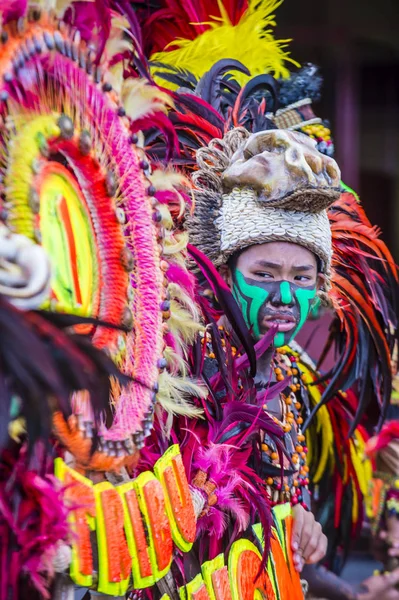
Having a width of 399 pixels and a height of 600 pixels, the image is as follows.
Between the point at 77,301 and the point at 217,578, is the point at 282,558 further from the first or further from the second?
the point at 77,301

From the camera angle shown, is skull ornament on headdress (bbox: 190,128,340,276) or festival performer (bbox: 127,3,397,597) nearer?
skull ornament on headdress (bbox: 190,128,340,276)

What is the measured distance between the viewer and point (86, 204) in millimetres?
1748

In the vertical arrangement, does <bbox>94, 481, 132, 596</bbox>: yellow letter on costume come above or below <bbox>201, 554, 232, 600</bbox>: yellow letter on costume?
above

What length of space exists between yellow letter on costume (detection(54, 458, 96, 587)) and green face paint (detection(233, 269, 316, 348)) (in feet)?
2.79

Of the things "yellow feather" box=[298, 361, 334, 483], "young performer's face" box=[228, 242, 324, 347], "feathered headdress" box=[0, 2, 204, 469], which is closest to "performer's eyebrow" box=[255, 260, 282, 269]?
"young performer's face" box=[228, 242, 324, 347]

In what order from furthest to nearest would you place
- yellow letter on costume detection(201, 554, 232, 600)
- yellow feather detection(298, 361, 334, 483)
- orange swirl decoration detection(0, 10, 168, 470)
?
yellow feather detection(298, 361, 334, 483), yellow letter on costume detection(201, 554, 232, 600), orange swirl decoration detection(0, 10, 168, 470)

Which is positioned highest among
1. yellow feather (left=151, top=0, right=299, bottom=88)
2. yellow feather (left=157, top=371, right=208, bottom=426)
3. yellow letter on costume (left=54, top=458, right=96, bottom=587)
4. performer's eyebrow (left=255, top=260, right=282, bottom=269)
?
yellow feather (left=151, top=0, right=299, bottom=88)

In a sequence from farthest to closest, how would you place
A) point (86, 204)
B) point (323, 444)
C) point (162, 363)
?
point (323, 444) < point (162, 363) < point (86, 204)

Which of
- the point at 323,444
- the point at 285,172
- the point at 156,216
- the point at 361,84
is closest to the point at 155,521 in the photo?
the point at 156,216

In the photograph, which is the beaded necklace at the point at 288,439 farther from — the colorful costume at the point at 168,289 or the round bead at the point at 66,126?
the round bead at the point at 66,126

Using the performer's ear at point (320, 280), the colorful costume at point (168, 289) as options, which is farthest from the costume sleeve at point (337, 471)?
the performer's ear at point (320, 280)

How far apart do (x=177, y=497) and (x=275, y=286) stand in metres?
0.66

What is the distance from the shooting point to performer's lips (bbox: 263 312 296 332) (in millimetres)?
2430

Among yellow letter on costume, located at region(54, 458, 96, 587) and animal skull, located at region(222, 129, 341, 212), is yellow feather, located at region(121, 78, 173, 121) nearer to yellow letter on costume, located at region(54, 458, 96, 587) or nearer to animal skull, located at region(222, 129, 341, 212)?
animal skull, located at region(222, 129, 341, 212)
